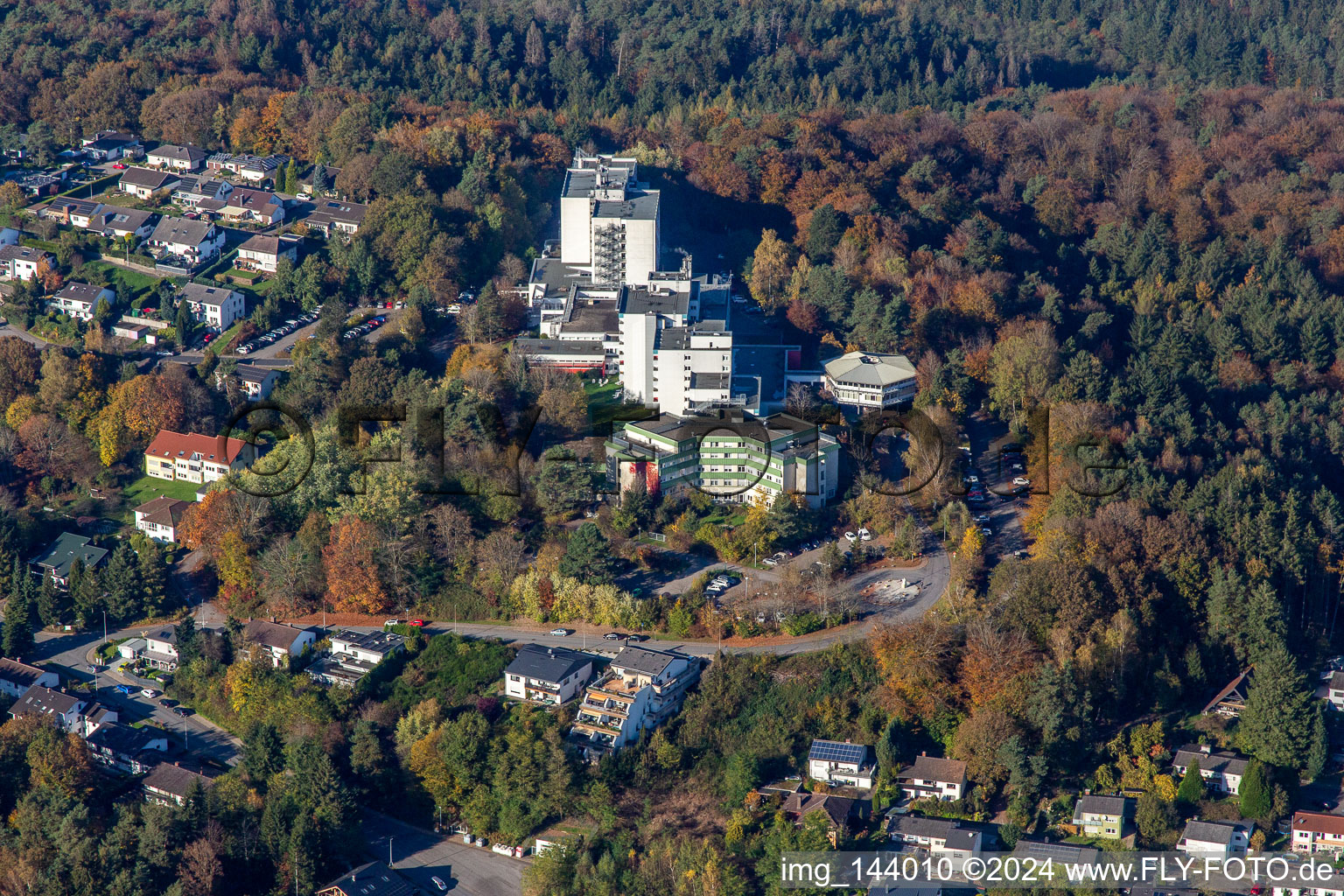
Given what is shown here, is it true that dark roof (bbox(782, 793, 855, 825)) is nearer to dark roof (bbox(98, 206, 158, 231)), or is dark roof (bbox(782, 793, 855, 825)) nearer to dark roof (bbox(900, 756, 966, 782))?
dark roof (bbox(900, 756, 966, 782))

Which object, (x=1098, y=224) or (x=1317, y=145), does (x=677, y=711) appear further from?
(x=1317, y=145)

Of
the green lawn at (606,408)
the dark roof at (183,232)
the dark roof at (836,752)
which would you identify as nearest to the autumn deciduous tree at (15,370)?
the dark roof at (183,232)

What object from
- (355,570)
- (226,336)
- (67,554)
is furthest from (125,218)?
(355,570)

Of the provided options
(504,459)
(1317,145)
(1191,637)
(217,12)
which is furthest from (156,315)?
(1317,145)

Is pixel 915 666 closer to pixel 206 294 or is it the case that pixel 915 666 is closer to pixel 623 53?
pixel 206 294

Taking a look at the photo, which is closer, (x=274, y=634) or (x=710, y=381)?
(x=274, y=634)

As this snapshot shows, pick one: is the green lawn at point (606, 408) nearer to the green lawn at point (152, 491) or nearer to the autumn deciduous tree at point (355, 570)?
the autumn deciduous tree at point (355, 570)

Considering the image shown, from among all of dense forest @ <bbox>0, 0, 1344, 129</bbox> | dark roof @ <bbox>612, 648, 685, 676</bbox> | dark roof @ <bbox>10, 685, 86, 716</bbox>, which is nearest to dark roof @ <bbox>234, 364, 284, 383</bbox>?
dark roof @ <bbox>10, 685, 86, 716</bbox>
